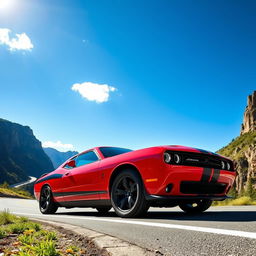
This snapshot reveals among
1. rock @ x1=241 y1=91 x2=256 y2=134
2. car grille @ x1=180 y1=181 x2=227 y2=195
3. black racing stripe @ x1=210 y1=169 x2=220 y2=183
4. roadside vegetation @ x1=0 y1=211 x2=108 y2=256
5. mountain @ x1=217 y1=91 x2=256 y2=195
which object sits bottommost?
roadside vegetation @ x1=0 y1=211 x2=108 y2=256

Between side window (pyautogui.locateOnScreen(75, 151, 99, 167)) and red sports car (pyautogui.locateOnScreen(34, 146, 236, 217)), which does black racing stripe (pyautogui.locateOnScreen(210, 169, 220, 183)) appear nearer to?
red sports car (pyautogui.locateOnScreen(34, 146, 236, 217))

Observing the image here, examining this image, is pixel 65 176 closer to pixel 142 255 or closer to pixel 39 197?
pixel 39 197

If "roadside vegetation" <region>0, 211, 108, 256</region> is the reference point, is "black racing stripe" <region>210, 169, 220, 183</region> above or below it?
above

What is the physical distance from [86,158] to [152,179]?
2153mm

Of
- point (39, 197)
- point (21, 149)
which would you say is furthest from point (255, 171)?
point (21, 149)

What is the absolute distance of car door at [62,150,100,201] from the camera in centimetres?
501

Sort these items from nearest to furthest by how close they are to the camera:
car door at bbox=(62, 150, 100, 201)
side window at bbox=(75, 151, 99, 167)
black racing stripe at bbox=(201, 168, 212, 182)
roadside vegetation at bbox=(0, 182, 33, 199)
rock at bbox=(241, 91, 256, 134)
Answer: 1. black racing stripe at bbox=(201, 168, 212, 182)
2. car door at bbox=(62, 150, 100, 201)
3. side window at bbox=(75, 151, 99, 167)
4. roadside vegetation at bbox=(0, 182, 33, 199)
5. rock at bbox=(241, 91, 256, 134)

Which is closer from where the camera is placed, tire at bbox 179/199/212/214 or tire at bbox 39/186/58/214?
tire at bbox 179/199/212/214

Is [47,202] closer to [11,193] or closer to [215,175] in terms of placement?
[215,175]

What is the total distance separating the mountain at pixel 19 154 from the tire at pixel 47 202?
12078 cm

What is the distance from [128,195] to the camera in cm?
427

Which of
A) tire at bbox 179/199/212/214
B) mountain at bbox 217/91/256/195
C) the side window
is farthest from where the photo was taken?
mountain at bbox 217/91/256/195

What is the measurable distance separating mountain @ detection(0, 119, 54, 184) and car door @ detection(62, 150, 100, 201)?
122 metres

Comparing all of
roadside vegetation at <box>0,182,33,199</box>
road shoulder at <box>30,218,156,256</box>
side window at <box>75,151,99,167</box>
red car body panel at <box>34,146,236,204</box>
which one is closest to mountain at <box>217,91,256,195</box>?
roadside vegetation at <box>0,182,33,199</box>
